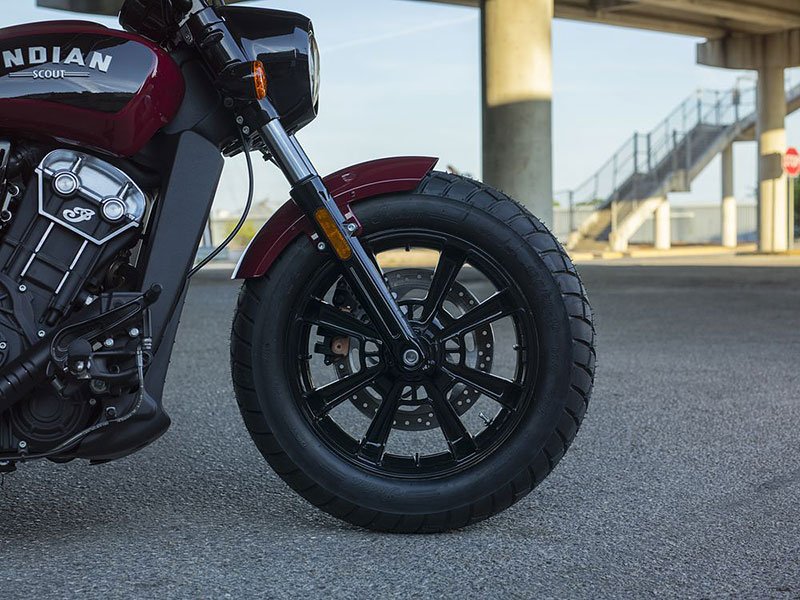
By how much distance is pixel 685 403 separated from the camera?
4.73 meters

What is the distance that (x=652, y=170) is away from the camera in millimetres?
31641

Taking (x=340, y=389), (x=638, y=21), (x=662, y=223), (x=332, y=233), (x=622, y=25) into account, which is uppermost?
(x=638, y=21)

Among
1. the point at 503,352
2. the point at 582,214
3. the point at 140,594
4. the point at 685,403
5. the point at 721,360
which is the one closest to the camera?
the point at 140,594

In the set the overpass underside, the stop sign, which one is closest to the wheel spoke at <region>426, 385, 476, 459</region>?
the overpass underside

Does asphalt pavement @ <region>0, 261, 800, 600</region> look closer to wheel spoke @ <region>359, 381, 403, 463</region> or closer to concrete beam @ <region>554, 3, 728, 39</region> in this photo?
wheel spoke @ <region>359, 381, 403, 463</region>

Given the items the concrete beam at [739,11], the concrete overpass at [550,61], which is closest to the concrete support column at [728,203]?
the concrete overpass at [550,61]

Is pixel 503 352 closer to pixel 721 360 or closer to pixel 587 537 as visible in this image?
pixel 721 360

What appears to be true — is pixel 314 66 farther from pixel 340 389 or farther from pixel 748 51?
pixel 748 51

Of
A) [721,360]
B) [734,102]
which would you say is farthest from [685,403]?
[734,102]

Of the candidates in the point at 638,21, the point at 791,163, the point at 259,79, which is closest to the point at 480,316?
the point at 259,79

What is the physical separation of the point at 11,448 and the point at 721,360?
15.2ft

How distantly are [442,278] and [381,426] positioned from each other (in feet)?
1.36

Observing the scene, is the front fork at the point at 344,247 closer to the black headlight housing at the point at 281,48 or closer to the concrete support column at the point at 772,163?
the black headlight housing at the point at 281,48

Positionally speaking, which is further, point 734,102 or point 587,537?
point 734,102
